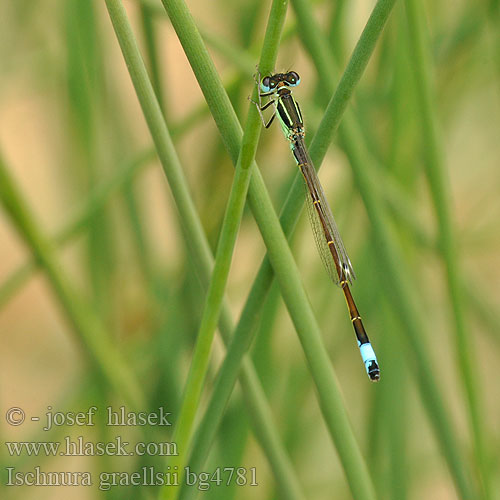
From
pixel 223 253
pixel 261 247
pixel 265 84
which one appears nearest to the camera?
pixel 223 253

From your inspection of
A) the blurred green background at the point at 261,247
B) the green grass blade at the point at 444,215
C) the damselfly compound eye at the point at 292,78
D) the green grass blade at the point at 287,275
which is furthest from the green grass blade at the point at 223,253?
the damselfly compound eye at the point at 292,78

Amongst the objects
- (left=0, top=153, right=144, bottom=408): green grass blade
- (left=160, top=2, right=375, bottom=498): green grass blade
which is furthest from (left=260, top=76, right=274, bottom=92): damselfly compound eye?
(left=0, top=153, right=144, bottom=408): green grass blade

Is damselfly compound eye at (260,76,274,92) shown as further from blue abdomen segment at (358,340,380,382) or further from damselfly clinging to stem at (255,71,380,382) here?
blue abdomen segment at (358,340,380,382)

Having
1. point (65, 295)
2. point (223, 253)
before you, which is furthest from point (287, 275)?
point (65, 295)

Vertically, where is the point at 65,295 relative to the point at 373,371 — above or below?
above

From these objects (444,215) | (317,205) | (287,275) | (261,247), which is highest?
(261,247)

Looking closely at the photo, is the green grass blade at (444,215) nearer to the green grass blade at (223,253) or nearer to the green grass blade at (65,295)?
the green grass blade at (223,253)

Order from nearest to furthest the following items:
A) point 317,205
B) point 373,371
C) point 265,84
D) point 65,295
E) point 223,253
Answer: point 223,253
point 265,84
point 373,371
point 65,295
point 317,205

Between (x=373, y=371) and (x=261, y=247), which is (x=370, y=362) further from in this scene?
(x=261, y=247)
